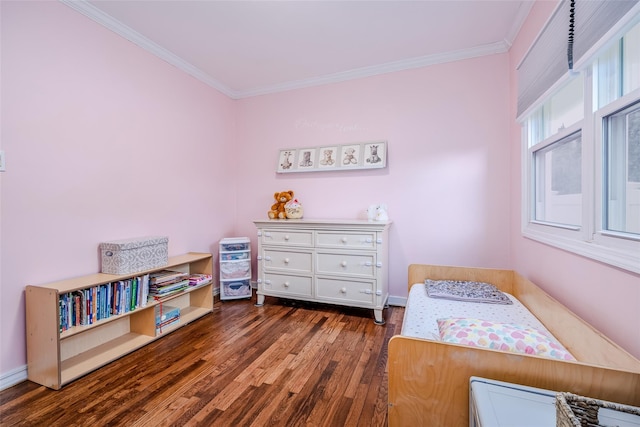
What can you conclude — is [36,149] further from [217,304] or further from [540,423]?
[540,423]

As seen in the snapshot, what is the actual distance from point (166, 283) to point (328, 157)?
2.00 meters

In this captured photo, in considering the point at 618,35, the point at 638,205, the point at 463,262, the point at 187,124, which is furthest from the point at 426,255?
the point at 187,124

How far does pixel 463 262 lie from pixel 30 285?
3.30m

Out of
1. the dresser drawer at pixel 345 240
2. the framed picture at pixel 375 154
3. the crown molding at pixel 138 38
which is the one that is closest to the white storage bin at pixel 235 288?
the dresser drawer at pixel 345 240

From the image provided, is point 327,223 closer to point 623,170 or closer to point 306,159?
point 306,159

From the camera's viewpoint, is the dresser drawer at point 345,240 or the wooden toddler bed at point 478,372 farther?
the dresser drawer at point 345,240

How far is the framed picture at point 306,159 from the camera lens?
3.12 meters

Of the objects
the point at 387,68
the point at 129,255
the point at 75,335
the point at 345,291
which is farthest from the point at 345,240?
the point at 75,335

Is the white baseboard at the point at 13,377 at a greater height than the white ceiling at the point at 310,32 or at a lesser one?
lesser

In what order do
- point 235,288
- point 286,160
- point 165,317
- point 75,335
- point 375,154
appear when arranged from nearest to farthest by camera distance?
point 75,335 → point 165,317 → point 375,154 → point 235,288 → point 286,160

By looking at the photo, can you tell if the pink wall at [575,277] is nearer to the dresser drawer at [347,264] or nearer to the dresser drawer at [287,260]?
the dresser drawer at [347,264]

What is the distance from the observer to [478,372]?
94 cm

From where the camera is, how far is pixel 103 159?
2.08 metres

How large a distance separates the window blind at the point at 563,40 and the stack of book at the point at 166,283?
Result: 118 inches
